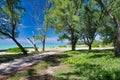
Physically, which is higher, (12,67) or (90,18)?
(90,18)

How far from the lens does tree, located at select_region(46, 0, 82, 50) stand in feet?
135

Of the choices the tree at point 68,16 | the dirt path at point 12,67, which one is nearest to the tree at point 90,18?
the tree at point 68,16

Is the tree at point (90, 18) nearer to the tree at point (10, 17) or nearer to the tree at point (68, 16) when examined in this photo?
the tree at point (68, 16)

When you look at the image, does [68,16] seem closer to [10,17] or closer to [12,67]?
[10,17]

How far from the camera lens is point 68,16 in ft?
137

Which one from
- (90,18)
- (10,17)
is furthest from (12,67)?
(90,18)

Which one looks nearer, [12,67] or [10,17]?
[12,67]

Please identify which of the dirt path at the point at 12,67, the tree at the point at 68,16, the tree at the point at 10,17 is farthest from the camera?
the tree at the point at 68,16

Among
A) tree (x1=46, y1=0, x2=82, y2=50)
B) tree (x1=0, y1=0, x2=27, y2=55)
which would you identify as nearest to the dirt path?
tree (x1=0, y1=0, x2=27, y2=55)

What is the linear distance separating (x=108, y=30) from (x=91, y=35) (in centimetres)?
265

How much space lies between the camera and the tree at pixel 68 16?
135 ft

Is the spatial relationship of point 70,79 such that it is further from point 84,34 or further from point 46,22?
point 46,22

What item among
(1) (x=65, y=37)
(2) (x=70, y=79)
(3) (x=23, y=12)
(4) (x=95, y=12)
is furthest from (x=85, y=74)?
(1) (x=65, y=37)

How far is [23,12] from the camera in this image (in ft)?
115
